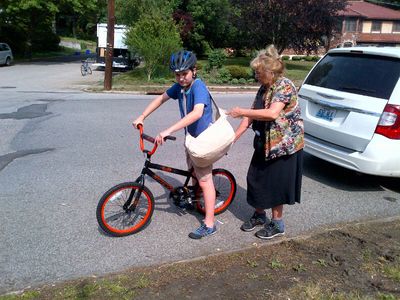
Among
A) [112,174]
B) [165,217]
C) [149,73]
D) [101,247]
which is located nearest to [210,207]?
[165,217]

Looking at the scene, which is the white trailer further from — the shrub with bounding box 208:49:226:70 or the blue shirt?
the blue shirt

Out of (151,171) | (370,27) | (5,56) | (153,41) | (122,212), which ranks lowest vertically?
(122,212)

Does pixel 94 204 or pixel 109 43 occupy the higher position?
pixel 109 43

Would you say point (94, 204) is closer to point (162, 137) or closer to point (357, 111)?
point (162, 137)

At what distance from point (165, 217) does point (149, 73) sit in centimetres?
1765

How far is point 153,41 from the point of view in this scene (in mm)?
20469

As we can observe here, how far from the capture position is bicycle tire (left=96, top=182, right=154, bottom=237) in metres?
4.00

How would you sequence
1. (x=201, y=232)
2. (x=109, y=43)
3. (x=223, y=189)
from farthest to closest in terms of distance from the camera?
(x=109, y=43)
(x=223, y=189)
(x=201, y=232)

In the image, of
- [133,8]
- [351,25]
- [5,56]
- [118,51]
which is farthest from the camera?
[351,25]

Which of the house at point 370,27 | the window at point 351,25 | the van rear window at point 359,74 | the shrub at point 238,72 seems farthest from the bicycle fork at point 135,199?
the window at point 351,25

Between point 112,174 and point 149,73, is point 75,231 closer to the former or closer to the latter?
point 112,174

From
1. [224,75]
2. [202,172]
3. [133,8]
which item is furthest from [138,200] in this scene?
[133,8]

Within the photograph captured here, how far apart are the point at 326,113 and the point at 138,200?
2977mm

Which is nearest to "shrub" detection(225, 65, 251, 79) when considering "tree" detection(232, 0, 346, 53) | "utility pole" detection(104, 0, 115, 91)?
"utility pole" detection(104, 0, 115, 91)
